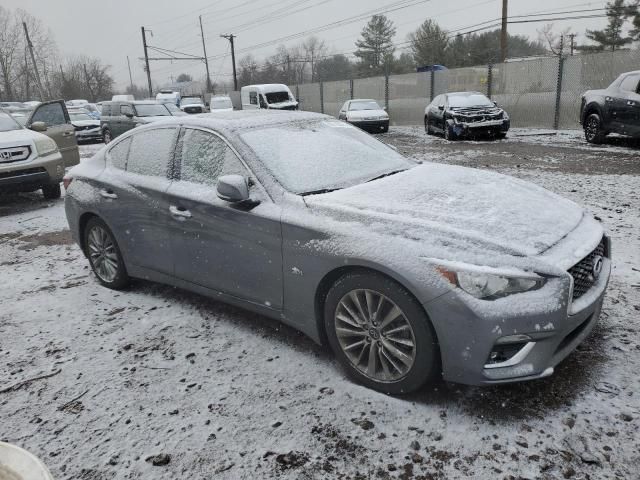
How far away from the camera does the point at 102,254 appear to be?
4723mm

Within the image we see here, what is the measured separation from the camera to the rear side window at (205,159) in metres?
3.57

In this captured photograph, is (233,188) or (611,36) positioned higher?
(611,36)

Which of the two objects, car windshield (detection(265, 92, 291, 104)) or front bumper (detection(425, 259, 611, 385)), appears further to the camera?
car windshield (detection(265, 92, 291, 104))

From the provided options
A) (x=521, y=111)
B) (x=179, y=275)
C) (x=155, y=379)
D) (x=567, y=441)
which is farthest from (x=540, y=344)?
(x=521, y=111)

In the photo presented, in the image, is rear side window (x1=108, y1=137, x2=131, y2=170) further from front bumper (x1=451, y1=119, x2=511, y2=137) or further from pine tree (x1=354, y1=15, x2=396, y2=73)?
pine tree (x1=354, y1=15, x2=396, y2=73)

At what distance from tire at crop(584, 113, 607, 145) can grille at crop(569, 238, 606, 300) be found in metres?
11.3

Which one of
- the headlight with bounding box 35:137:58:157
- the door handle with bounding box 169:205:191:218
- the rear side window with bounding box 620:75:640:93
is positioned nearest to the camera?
the door handle with bounding box 169:205:191:218

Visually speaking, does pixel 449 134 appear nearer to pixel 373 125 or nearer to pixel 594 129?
pixel 594 129

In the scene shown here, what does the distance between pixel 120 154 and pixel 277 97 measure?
1993 cm

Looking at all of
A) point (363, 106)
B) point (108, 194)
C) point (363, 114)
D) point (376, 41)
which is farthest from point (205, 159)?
point (376, 41)

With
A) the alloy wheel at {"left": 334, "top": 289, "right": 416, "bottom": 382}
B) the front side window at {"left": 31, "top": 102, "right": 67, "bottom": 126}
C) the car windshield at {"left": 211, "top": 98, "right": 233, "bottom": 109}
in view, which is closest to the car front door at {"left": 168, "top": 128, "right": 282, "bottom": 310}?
the alloy wheel at {"left": 334, "top": 289, "right": 416, "bottom": 382}

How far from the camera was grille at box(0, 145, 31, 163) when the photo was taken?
815cm

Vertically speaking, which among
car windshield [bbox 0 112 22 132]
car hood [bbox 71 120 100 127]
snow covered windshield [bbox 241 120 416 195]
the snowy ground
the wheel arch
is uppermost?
car windshield [bbox 0 112 22 132]

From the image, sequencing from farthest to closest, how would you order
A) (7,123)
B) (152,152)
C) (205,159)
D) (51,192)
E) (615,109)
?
(615,109) → (51,192) → (7,123) → (152,152) → (205,159)
